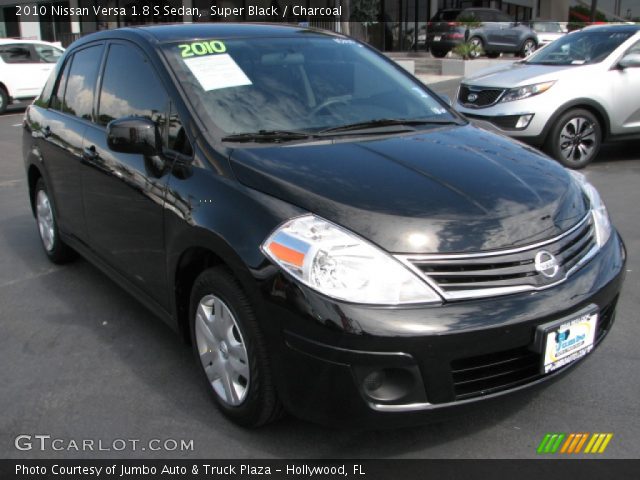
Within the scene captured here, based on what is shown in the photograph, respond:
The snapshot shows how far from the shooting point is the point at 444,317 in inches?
88.2

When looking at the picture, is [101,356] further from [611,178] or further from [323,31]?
[611,178]

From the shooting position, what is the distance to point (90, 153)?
380 cm

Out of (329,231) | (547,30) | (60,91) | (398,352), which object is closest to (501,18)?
(547,30)

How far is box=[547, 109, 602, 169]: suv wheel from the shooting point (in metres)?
7.44

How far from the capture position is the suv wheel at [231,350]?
2514mm

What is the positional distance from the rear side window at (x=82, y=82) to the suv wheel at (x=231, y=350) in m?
1.81

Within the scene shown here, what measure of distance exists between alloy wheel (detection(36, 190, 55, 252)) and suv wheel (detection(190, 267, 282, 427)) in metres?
2.44

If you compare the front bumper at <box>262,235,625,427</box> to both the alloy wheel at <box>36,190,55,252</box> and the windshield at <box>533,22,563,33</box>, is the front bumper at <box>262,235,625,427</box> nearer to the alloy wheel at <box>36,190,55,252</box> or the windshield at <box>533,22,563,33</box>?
the alloy wheel at <box>36,190,55,252</box>

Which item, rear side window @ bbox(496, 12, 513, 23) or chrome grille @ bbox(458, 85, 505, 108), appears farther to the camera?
rear side window @ bbox(496, 12, 513, 23)

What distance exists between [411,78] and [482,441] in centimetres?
225

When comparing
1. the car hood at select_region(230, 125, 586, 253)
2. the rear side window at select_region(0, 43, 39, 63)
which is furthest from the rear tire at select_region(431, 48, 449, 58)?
the car hood at select_region(230, 125, 586, 253)

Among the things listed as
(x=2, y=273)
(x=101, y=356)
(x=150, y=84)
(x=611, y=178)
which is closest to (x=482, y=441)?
(x=101, y=356)

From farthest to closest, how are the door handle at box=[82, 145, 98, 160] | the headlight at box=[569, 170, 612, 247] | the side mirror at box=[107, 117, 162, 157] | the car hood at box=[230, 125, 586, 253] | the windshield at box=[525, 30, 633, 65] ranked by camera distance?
the windshield at box=[525, 30, 633, 65] → the door handle at box=[82, 145, 98, 160] → the side mirror at box=[107, 117, 162, 157] → the headlight at box=[569, 170, 612, 247] → the car hood at box=[230, 125, 586, 253]

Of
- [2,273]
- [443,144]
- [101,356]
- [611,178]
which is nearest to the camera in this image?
[443,144]
